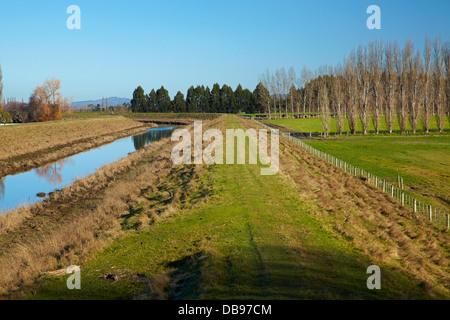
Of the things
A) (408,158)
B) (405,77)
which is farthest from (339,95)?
(408,158)

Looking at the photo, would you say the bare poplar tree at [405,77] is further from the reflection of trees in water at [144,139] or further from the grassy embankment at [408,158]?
the reflection of trees in water at [144,139]

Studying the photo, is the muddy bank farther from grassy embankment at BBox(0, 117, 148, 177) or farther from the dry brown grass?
the dry brown grass

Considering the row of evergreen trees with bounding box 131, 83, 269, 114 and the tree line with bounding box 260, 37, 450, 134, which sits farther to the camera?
the row of evergreen trees with bounding box 131, 83, 269, 114

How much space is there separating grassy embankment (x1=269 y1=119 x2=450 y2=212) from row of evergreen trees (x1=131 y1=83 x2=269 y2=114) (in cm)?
7227

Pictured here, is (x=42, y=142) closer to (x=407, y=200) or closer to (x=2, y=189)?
(x=2, y=189)

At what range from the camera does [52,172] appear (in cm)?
3469

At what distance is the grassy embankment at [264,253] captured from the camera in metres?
8.69

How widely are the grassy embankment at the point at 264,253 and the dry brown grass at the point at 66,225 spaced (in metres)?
0.89

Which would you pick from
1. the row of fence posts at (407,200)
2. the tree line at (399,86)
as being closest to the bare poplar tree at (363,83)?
the tree line at (399,86)

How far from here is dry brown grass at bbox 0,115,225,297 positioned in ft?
37.6

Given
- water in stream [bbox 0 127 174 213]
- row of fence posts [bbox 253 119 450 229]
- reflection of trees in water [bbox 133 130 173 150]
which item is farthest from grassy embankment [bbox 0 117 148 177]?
row of fence posts [bbox 253 119 450 229]

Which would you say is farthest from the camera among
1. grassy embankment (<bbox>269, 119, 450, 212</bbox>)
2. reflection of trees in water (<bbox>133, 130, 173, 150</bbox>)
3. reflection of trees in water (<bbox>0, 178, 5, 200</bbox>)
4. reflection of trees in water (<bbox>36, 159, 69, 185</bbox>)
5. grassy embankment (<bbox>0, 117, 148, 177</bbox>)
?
reflection of trees in water (<bbox>133, 130, 173, 150</bbox>)

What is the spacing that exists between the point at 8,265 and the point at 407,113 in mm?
72450
